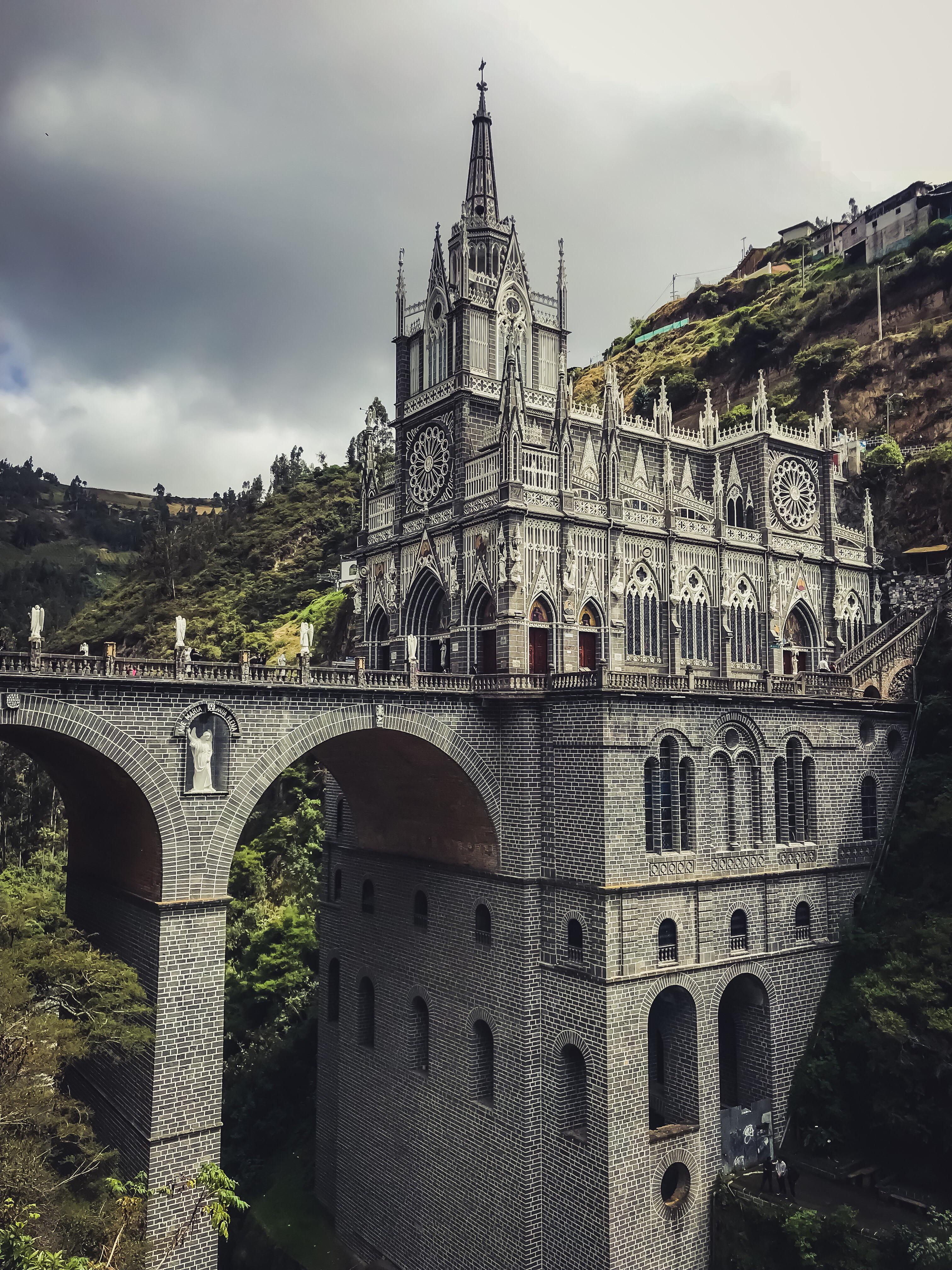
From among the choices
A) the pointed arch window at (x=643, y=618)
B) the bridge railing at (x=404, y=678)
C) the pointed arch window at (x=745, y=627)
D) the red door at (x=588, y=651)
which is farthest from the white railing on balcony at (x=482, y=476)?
the pointed arch window at (x=745, y=627)

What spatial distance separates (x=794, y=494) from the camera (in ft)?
144

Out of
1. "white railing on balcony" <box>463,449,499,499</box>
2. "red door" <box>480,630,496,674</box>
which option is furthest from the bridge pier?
"white railing on balcony" <box>463,449,499,499</box>

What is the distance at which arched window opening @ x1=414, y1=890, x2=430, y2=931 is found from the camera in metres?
35.0

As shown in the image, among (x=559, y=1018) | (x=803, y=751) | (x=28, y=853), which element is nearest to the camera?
(x=559, y=1018)

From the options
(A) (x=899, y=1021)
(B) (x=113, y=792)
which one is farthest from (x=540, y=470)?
(A) (x=899, y=1021)

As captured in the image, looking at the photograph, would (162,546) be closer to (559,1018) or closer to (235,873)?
(235,873)

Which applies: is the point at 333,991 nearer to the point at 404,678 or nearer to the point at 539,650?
the point at 404,678

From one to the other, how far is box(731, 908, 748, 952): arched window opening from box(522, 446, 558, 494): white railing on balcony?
53.1 feet

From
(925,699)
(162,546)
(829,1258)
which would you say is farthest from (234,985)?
(162,546)

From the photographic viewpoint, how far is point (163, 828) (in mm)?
25109

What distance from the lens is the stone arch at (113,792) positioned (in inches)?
935

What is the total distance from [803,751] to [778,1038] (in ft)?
32.5

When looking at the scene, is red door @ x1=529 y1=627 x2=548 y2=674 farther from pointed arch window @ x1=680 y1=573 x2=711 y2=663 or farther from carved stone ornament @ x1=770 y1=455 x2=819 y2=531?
carved stone ornament @ x1=770 y1=455 x2=819 y2=531

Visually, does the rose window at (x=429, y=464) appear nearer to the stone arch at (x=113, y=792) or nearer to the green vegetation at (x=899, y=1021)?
the stone arch at (x=113, y=792)
